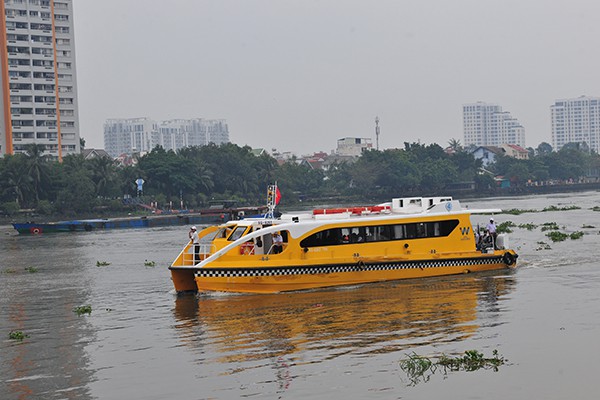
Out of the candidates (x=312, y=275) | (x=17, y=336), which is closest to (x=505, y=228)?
(x=312, y=275)

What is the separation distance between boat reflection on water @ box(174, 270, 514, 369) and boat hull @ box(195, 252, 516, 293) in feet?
1.06

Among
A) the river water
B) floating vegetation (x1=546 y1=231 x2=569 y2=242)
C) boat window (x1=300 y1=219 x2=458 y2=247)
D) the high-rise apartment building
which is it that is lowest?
the river water

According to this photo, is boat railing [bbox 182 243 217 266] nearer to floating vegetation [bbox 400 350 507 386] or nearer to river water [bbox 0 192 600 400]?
river water [bbox 0 192 600 400]

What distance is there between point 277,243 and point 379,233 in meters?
3.86

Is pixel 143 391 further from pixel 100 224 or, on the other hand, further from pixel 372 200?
pixel 372 200

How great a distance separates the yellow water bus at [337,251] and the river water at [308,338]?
0.48m

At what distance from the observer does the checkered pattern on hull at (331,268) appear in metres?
27.9

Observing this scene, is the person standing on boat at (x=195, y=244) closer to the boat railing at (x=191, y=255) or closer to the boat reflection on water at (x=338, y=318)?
the boat railing at (x=191, y=255)

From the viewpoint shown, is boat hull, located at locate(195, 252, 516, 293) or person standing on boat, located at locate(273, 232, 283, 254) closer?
boat hull, located at locate(195, 252, 516, 293)

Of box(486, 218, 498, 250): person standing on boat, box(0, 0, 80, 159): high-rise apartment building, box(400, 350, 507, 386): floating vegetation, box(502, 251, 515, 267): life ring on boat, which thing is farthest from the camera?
→ box(0, 0, 80, 159): high-rise apartment building

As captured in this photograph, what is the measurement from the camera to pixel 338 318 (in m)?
23.6

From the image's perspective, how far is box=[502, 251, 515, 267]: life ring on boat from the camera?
33062mm

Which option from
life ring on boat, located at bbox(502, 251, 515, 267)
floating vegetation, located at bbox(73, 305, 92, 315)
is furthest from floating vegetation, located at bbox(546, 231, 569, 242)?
floating vegetation, located at bbox(73, 305, 92, 315)

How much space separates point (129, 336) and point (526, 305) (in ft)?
36.2
